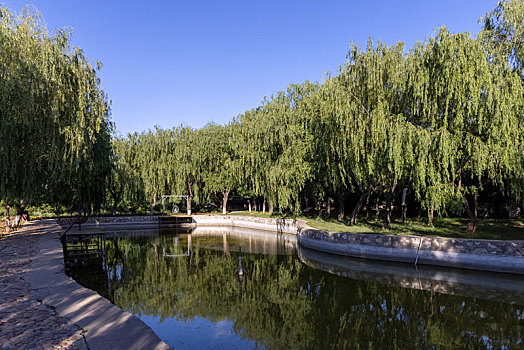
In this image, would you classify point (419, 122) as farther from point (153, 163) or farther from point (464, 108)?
point (153, 163)

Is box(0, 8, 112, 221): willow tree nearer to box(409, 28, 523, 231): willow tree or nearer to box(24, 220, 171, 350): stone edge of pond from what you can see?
box(24, 220, 171, 350): stone edge of pond

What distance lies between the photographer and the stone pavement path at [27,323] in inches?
221

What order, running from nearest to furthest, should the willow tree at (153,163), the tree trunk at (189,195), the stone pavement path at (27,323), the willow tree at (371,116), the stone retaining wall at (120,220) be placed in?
1. the stone pavement path at (27,323)
2. the willow tree at (371,116)
3. the stone retaining wall at (120,220)
4. the willow tree at (153,163)
5. the tree trunk at (189,195)

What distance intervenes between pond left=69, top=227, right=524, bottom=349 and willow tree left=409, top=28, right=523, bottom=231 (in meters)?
4.87

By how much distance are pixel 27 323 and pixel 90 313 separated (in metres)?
1.10

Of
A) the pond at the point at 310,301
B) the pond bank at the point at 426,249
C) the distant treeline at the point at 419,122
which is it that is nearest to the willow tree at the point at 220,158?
the distant treeline at the point at 419,122

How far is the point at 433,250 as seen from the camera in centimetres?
1472

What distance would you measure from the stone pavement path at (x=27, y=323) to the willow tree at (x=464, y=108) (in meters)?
14.3

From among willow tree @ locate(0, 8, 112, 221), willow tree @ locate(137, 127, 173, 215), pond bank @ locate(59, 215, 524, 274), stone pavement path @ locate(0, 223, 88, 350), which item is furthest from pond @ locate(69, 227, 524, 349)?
willow tree @ locate(137, 127, 173, 215)

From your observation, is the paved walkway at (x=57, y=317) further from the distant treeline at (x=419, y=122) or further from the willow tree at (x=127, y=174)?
the willow tree at (x=127, y=174)

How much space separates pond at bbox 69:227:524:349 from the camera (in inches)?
310

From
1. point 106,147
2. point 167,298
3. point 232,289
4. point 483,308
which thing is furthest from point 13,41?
point 483,308

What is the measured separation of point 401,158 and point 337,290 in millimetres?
7328

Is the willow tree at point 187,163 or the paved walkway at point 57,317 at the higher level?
the willow tree at point 187,163
